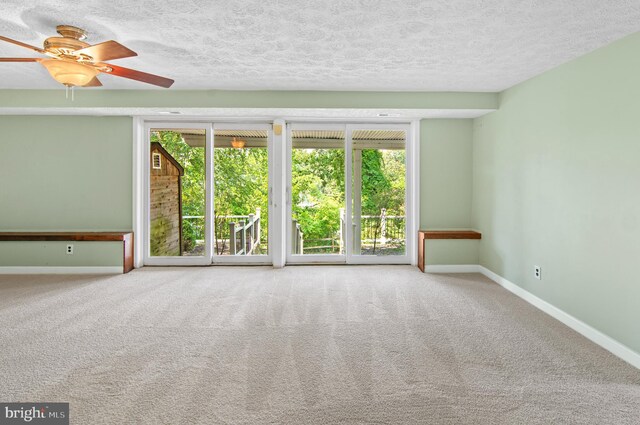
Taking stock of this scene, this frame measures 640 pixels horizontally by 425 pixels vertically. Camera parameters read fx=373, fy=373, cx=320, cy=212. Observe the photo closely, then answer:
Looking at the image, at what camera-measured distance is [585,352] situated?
9.06ft

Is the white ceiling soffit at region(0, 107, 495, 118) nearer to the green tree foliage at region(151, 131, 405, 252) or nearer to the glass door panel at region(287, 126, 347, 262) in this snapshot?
the glass door panel at region(287, 126, 347, 262)

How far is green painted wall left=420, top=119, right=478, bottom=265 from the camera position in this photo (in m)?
5.43

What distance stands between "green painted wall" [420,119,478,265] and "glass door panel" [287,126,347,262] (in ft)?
3.94

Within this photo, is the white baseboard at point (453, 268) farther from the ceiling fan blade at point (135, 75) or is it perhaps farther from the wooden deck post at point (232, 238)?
the ceiling fan blade at point (135, 75)

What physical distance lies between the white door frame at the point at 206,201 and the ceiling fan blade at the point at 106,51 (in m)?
2.94

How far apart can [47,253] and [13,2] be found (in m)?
3.74

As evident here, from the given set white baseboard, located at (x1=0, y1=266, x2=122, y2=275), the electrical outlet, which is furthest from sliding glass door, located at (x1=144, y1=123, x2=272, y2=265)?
the electrical outlet

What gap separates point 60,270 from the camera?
5066mm

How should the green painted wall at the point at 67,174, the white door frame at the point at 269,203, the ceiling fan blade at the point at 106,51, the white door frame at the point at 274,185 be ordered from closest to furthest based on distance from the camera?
1. the ceiling fan blade at the point at 106,51
2. the green painted wall at the point at 67,174
3. the white door frame at the point at 274,185
4. the white door frame at the point at 269,203

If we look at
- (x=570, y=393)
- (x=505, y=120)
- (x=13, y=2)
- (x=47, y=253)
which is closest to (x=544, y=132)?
(x=505, y=120)

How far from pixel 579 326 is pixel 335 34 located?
3.12 metres

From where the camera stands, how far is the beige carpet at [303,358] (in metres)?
2.03

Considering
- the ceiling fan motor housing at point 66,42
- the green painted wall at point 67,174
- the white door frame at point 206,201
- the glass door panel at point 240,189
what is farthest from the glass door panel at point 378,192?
the ceiling fan motor housing at point 66,42

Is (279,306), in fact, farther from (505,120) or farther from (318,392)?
(505,120)
